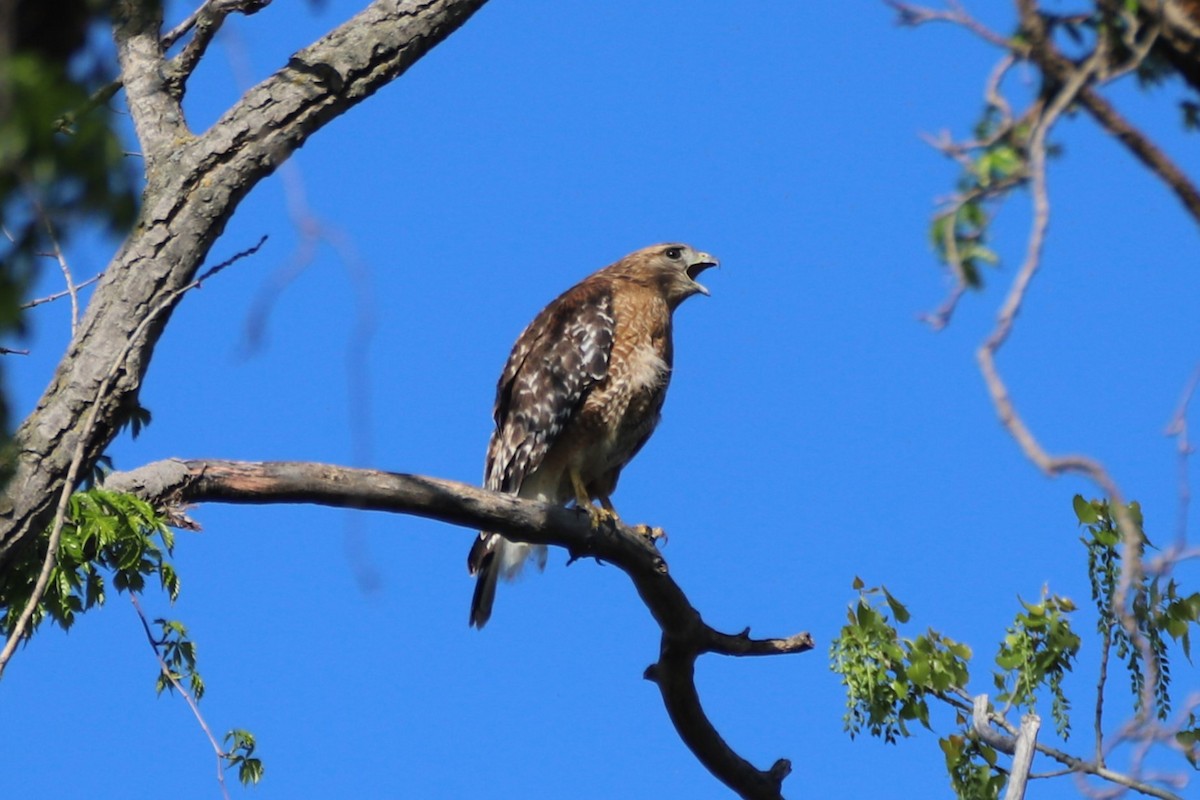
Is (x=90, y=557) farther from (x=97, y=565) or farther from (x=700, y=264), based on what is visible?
(x=700, y=264)

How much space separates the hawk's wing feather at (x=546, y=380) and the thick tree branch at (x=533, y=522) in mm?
1255

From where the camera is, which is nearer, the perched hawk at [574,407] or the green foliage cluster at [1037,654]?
the green foliage cluster at [1037,654]

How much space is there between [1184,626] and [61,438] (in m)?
2.98

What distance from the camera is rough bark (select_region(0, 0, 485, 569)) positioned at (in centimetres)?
371

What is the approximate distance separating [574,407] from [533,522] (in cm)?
164

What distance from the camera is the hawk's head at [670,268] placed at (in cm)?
776

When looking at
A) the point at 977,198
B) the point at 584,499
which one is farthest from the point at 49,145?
the point at 584,499

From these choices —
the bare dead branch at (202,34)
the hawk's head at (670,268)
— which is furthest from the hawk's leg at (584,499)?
the bare dead branch at (202,34)

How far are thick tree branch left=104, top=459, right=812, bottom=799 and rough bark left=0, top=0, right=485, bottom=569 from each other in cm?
88

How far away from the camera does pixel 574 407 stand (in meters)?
7.01

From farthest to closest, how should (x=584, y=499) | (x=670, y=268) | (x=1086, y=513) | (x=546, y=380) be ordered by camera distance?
(x=670, y=268) < (x=546, y=380) < (x=584, y=499) < (x=1086, y=513)

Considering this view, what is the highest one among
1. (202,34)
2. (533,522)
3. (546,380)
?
(546,380)

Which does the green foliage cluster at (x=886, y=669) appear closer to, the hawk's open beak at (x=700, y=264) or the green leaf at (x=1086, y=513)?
the green leaf at (x=1086, y=513)

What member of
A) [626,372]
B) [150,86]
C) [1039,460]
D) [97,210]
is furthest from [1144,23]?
[626,372]
